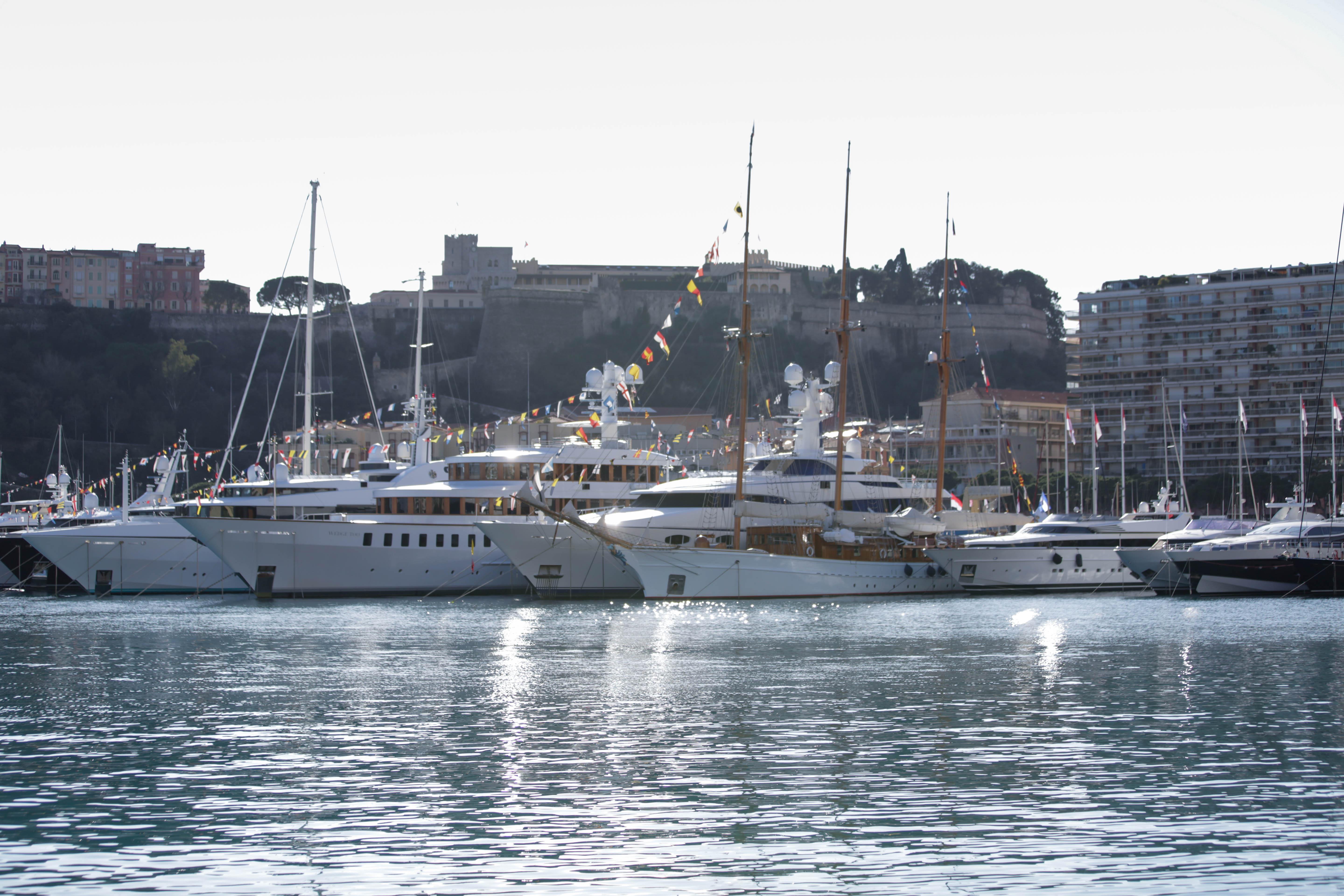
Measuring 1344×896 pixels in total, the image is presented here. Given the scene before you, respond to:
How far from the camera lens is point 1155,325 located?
342ft

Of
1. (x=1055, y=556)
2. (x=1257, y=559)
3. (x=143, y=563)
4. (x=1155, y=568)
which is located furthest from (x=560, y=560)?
(x=1257, y=559)

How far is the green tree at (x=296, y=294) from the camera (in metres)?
147

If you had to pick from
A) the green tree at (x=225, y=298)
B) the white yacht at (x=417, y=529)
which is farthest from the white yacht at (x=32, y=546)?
the green tree at (x=225, y=298)

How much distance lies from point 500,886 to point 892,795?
4.68 metres

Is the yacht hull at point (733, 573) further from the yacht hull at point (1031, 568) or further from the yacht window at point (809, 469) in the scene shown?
the yacht hull at point (1031, 568)

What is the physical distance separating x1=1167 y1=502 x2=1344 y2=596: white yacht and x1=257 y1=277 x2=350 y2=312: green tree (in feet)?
358

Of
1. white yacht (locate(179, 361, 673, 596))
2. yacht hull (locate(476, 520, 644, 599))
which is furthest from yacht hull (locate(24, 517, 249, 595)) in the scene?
yacht hull (locate(476, 520, 644, 599))

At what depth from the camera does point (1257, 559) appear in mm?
43438

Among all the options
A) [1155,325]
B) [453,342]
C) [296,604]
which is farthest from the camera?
[453,342]

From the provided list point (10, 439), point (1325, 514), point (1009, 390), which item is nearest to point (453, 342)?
point (10, 439)

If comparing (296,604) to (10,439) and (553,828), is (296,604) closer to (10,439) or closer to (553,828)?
(553,828)

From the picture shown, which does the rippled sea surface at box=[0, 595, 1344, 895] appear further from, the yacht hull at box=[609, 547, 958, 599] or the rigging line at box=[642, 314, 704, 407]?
the rigging line at box=[642, 314, 704, 407]

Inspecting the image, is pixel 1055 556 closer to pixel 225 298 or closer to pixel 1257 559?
pixel 1257 559

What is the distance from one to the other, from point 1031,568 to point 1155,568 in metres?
3.55
